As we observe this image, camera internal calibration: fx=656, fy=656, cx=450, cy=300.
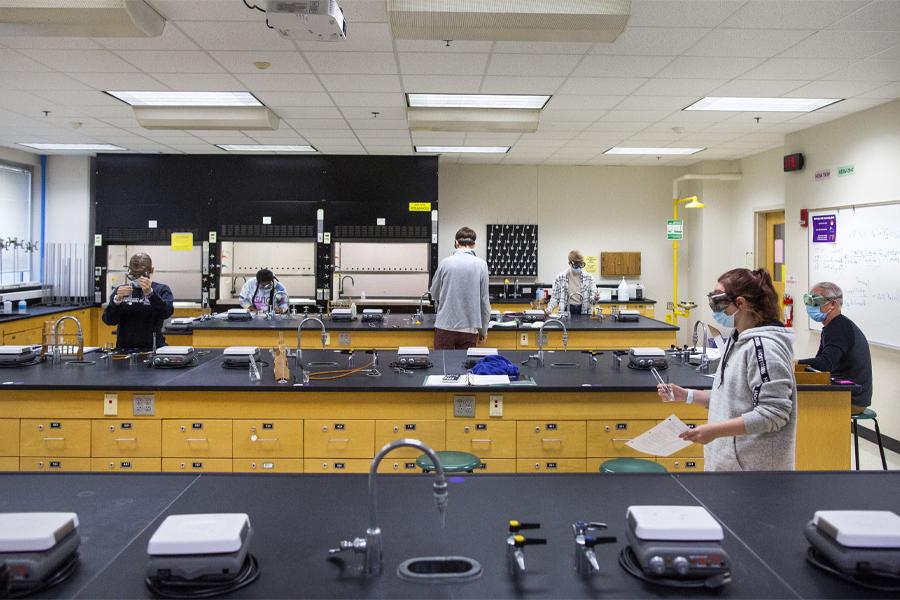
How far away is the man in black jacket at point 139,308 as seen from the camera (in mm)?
4773

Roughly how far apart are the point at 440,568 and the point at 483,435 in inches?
82.6

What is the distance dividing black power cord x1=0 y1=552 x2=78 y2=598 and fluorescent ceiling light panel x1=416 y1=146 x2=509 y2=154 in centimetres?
723

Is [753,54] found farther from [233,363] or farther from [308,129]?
[308,129]

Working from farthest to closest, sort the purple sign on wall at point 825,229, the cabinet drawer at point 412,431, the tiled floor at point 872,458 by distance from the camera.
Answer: the purple sign on wall at point 825,229, the tiled floor at point 872,458, the cabinet drawer at point 412,431

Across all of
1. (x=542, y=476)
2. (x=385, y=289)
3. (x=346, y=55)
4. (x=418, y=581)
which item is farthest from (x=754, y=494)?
(x=385, y=289)

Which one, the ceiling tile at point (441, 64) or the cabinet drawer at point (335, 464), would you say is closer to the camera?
the cabinet drawer at point (335, 464)

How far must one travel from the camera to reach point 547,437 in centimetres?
363

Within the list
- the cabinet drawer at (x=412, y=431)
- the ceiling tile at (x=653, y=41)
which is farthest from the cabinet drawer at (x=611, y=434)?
the ceiling tile at (x=653, y=41)

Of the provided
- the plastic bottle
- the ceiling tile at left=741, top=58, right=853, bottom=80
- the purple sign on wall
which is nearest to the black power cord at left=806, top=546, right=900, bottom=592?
the ceiling tile at left=741, top=58, right=853, bottom=80

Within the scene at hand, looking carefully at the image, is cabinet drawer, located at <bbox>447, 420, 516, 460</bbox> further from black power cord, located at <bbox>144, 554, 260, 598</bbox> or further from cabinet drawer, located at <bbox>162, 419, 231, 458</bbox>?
black power cord, located at <bbox>144, 554, 260, 598</bbox>

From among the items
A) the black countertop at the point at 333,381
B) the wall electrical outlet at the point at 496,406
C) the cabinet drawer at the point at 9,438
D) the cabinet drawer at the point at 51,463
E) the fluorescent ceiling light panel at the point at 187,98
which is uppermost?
the fluorescent ceiling light panel at the point at 187,98

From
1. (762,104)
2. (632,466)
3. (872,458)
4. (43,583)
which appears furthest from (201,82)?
(872,458)

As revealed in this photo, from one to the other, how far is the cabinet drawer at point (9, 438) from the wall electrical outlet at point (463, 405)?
2403 mm

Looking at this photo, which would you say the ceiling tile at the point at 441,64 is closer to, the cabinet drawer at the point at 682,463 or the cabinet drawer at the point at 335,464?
the cabinet drawer at the point at 335,464
